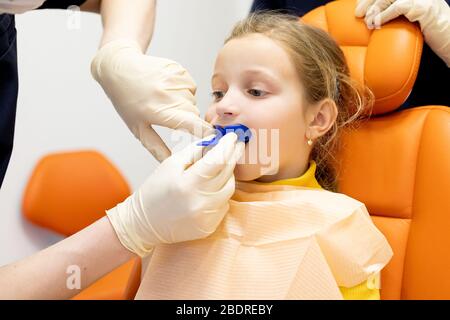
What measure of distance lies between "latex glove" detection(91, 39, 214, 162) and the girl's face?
7cm

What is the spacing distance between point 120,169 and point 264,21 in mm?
1285

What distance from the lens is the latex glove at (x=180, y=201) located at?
0.94 metres

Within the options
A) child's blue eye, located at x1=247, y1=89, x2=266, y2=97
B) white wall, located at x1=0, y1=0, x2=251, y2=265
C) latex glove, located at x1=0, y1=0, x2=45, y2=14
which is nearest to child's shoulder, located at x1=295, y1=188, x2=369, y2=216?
child's blue eye, located at x1=247, y1=89, x2=266, y2=97

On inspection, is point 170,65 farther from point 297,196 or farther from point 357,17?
point 357,17

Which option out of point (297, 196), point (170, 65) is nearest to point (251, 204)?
point (297, 196)

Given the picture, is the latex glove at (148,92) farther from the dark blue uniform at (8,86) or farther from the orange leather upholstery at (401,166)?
the orange leather upholstery at (401,166)

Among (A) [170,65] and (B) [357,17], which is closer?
(A) [170,65]

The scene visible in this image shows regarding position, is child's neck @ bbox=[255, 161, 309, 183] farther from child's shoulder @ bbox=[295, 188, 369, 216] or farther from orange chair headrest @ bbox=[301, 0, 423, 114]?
orange chair headrest @ bbox=[301, 0, 423, 114]

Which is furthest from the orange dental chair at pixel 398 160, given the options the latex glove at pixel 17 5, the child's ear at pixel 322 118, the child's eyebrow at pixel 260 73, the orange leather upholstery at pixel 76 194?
the orange leather upholstery at pixel 76 194

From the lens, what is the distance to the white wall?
1957mm

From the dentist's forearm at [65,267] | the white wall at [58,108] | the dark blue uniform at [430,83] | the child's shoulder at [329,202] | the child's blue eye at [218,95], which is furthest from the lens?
the white wall at [58,108]

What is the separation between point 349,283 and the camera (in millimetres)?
1037

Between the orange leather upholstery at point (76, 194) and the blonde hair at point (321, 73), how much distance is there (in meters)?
1.07

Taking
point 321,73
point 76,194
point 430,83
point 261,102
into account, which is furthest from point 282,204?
point 76,194
